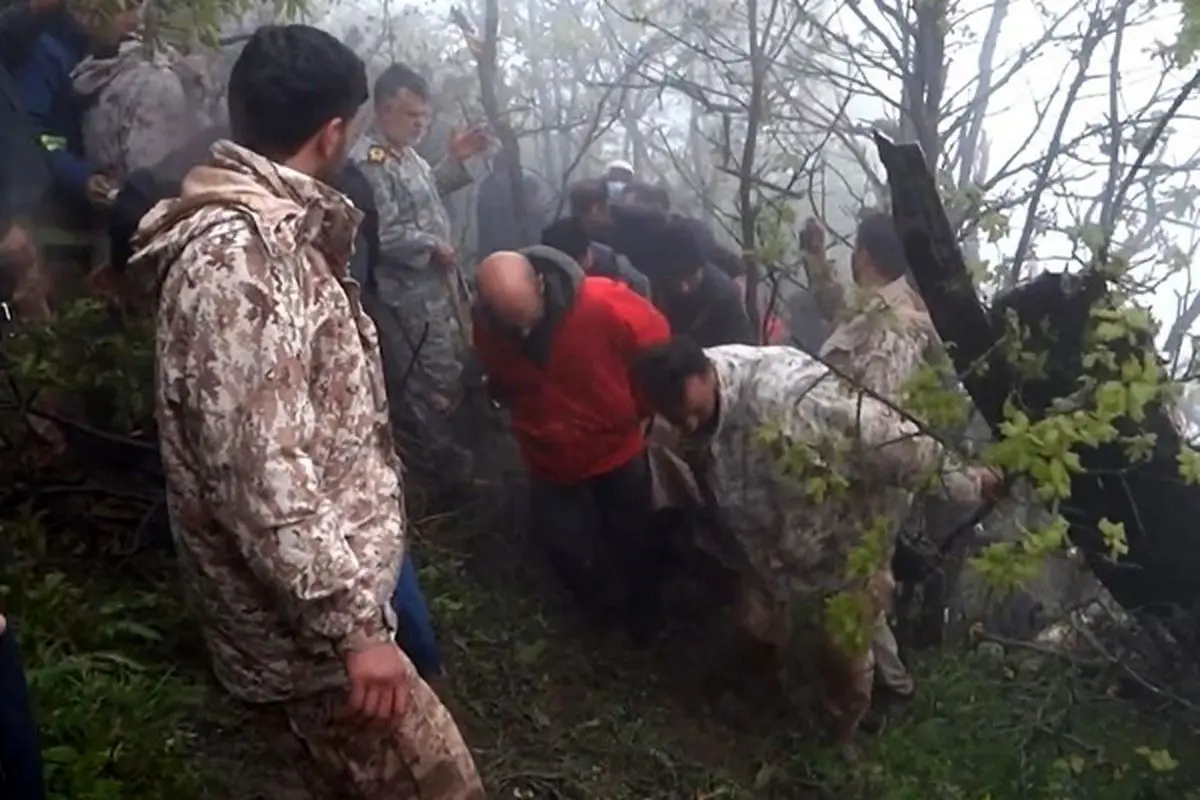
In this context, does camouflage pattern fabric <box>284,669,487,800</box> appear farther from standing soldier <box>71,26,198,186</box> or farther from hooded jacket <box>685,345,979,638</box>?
standing soldier <box>71,26,198,186</box>

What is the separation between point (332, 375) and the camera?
2.29 m

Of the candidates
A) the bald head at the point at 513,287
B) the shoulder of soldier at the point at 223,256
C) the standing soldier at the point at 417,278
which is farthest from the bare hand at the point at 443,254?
the shoulder of soldier at the point at 223,256

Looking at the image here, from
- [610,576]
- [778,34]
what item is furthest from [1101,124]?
[610,576]

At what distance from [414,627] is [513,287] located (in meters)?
1.75

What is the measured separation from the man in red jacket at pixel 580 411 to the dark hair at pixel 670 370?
0.96 feet

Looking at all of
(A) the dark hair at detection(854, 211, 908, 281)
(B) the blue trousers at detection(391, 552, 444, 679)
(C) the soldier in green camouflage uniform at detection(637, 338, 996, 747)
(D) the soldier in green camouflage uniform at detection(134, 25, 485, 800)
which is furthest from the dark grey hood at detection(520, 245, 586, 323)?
(D) the soldier in green camouflage uniform at detection(134, 25, 485, 800)

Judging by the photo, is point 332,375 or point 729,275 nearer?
point 332,375

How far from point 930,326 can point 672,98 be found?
5284mm

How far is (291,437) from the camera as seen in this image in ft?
7.07

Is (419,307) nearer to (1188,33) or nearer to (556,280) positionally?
(556,280)

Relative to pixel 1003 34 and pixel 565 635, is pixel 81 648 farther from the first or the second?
pixel 1003 34

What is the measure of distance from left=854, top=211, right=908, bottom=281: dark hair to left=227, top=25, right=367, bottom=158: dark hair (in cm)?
249

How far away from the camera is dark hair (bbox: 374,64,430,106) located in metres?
5.51

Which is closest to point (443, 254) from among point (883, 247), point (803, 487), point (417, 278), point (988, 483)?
point (417, 278)
